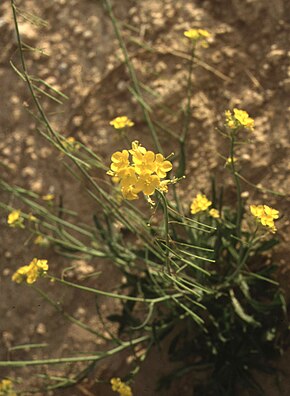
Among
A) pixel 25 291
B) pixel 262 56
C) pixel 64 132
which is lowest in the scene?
pixel 25 291

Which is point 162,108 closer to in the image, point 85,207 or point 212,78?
point 212,78

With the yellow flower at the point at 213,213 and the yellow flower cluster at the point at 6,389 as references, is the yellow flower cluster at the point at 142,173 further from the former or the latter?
the yellow flower cluster at the point at 6,389

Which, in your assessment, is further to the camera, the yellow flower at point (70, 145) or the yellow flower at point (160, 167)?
the yellow flower at point (70, 145)

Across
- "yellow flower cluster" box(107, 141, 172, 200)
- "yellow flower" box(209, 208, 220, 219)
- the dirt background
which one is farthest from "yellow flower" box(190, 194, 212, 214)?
"yellow flower cluster" box(107, 141, 172, 200)

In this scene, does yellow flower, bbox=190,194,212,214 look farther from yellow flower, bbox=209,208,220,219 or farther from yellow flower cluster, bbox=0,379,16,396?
yellow flower cluster, bbox=0,379,16,396

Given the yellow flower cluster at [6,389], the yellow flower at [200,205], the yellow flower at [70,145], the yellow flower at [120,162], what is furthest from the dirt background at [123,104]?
the yellow flower at [120,162]

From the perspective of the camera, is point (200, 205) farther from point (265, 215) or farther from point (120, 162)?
point (120, 162)

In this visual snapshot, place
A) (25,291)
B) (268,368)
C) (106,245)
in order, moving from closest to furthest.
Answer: (268,368) → (106,245) → (25,291)

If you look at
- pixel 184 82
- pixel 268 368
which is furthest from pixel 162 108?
pixel 268 368
